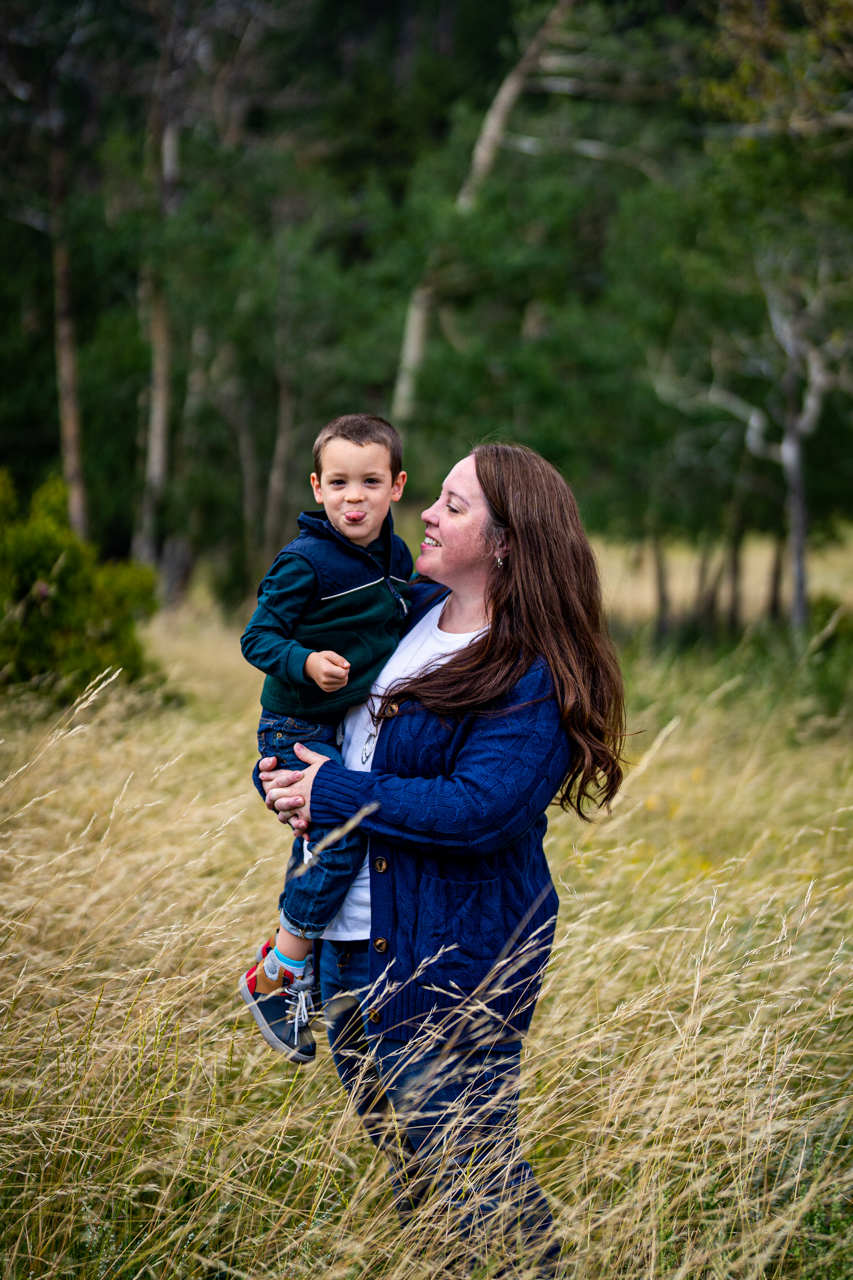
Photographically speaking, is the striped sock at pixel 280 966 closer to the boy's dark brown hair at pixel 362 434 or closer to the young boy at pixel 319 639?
the young boy at pixel 319 639

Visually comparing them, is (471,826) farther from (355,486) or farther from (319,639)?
(355,486)

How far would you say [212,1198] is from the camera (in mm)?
1858

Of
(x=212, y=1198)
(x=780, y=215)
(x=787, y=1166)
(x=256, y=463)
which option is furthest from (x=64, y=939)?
(x=256, y=463)

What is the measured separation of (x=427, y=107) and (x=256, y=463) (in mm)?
7424

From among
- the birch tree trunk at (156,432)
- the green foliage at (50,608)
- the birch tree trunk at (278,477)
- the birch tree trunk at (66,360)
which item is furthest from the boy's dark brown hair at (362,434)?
the birch tree trunk at (278,477)

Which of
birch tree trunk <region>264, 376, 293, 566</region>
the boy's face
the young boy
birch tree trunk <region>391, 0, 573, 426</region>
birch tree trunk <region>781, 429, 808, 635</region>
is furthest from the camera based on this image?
birch tree trunk <region>264, 376, 293, 566</region>

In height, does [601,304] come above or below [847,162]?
below

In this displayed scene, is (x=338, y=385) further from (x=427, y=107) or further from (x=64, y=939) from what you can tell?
(x=64, y=939)

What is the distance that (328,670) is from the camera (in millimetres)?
1845

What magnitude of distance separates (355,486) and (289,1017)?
3.77 feet

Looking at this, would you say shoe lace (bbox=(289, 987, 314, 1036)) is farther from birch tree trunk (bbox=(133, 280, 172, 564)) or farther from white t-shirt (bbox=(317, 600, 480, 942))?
birch tree trunk (bbox=(133, 280, 172, 564))

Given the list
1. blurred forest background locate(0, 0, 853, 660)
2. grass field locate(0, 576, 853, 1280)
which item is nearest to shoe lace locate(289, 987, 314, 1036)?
grass field locate(0, 576, 853, 1280)

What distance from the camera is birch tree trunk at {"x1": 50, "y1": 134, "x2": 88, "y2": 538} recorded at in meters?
12.2

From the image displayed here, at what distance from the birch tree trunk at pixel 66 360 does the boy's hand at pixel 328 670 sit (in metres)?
11.3
